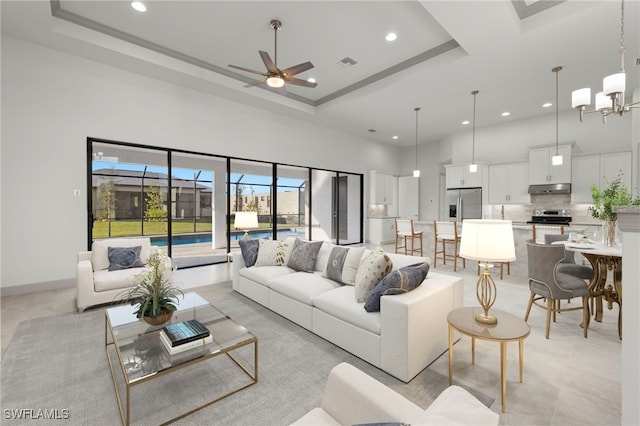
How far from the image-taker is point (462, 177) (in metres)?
7.86

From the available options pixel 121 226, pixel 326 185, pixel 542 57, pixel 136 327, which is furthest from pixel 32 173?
pixel 542 57

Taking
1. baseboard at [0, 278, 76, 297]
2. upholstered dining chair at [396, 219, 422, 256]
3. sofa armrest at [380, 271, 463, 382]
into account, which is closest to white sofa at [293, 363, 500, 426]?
sofa armrest at [380, 271, 463, 382]

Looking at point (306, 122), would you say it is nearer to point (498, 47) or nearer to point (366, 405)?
point (498, 47)

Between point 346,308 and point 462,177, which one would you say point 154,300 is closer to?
point 346,308

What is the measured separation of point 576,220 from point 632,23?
176 inches

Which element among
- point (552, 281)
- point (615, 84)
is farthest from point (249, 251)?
point (615, 84)

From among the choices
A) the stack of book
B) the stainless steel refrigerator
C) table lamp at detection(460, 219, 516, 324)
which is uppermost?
the stainless steel refrigerator

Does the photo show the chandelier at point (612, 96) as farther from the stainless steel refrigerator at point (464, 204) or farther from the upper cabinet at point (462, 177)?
the stainless steel refrigerator at point (464, 204)

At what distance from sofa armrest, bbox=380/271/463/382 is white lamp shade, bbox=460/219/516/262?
0.50m

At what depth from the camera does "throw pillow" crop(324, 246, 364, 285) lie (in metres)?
3.01

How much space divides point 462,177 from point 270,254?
6280 mm

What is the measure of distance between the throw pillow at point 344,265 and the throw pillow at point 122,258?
8.95 ft

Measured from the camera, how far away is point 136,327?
223cm

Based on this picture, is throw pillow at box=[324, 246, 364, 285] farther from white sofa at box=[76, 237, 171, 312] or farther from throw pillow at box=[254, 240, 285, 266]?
white sofa at box=[76, 237, 171, 312]
